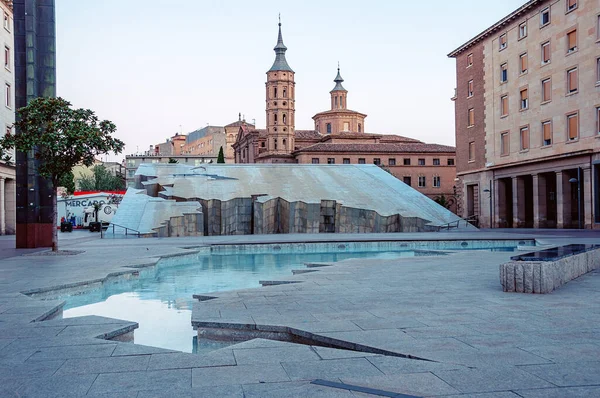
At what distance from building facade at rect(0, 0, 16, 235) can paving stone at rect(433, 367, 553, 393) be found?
36322mm

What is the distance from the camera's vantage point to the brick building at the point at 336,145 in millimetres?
82312

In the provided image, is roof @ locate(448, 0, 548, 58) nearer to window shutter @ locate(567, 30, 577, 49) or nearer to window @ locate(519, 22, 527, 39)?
window @ locate(519, 22, 527, 39)

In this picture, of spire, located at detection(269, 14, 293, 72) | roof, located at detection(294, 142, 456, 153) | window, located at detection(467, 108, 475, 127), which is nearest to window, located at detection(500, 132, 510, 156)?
window, located at detection(467, 108, 475, 127)

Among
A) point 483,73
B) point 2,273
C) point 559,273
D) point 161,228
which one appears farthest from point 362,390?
point 483,73

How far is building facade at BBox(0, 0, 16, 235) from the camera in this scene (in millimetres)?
36156

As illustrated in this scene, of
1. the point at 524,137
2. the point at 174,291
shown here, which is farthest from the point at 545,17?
the point at 174,291

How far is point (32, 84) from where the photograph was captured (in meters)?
19.3

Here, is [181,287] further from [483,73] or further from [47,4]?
[483,73]

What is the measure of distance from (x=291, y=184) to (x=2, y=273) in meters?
22.5

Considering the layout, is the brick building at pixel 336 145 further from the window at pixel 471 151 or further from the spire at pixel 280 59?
the window at pixel 471 151

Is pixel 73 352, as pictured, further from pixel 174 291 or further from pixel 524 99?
pixel 524 99

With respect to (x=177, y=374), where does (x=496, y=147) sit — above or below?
above

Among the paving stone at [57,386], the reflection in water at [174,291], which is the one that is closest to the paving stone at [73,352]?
the paving stone at [57,386]

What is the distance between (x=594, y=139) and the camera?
1186 inches
